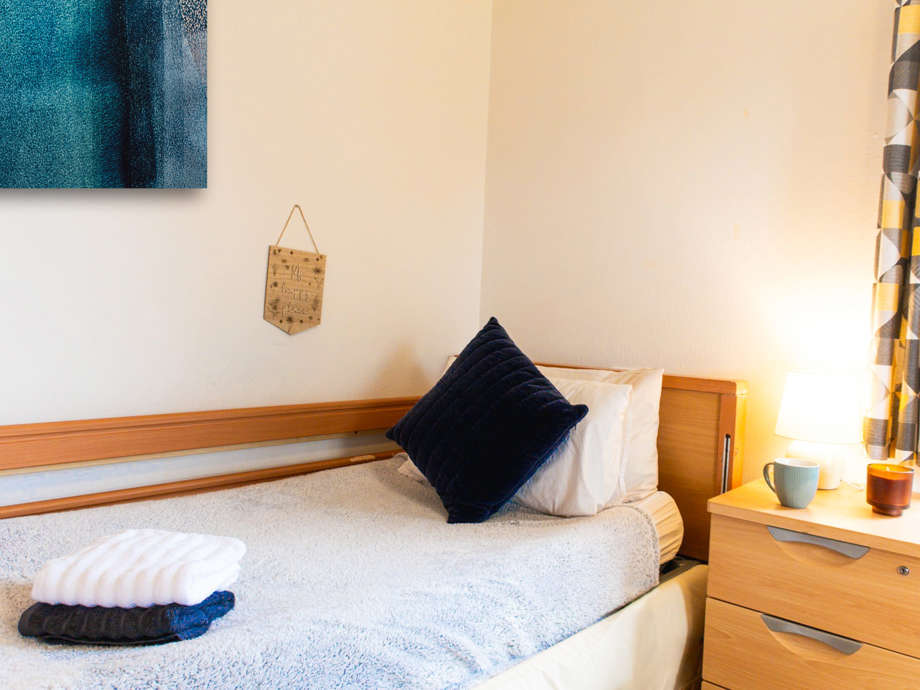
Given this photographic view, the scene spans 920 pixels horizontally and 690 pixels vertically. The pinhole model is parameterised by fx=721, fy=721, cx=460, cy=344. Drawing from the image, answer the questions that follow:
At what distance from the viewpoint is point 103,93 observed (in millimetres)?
1731

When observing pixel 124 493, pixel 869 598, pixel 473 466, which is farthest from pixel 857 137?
pixel 124 493

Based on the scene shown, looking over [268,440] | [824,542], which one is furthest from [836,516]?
[268,440]

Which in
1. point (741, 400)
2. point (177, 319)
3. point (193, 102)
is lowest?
point (741, 400)

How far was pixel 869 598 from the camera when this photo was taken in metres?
1.40

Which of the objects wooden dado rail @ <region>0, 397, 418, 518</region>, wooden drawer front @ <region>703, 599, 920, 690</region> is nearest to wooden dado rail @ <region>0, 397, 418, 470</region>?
wooden dado rail @ <region>0, 397, 418, 518</region>

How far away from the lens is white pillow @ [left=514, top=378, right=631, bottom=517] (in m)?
1.68

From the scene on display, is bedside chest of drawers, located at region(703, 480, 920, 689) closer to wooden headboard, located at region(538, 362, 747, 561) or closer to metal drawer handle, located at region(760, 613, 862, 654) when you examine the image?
metal drawer handle, located at region(760, 613, 862, 654)

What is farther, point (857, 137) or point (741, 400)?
point (741, 400)

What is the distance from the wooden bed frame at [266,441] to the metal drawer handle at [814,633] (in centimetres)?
42

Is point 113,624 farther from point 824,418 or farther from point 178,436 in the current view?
point 824,418

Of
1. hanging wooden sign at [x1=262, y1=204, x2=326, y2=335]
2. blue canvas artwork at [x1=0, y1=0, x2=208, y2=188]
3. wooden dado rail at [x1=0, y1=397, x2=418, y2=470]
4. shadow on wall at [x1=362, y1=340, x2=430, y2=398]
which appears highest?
blue canvas artwork at [x1=0, y1=0, x2=208, y2=188]

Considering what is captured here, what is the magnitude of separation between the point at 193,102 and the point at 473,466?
1175 mm

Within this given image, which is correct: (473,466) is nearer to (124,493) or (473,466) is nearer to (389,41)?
(124,493)

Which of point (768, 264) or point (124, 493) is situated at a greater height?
point (768, 264)
